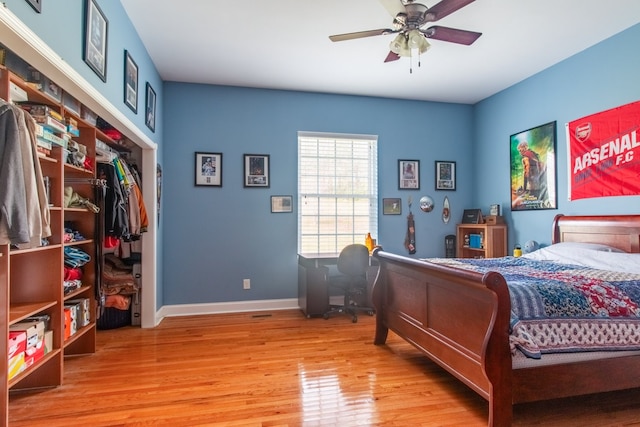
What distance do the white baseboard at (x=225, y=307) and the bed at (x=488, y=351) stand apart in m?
1.89

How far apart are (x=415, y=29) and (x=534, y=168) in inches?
93.0

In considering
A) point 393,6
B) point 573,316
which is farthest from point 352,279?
point 393,6

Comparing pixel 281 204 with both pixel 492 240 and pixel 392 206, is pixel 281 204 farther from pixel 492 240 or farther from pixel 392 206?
pixel 492 240

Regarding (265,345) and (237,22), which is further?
(265,345)

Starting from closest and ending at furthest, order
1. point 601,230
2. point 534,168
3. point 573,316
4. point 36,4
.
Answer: point 36,4 < point 573,316 < point 601,230 < point 534,168

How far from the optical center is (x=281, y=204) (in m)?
4.20

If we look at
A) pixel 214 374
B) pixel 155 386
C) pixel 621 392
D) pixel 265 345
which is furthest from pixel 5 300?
pixel 621 392

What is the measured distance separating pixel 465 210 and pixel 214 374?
3.73 metres

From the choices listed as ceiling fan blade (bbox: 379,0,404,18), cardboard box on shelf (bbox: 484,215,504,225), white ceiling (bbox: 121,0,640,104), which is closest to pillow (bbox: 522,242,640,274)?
cardboard box on shelf (bbox: 484,215,504,225)

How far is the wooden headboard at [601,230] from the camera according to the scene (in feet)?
9.07

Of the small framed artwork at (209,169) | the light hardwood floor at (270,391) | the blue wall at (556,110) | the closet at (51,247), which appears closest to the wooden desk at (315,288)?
the light hardwood floor at (270,391)

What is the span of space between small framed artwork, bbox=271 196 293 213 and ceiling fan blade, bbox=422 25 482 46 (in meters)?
2.39

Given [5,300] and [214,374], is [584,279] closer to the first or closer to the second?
[214,374]

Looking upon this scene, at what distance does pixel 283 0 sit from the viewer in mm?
2494
